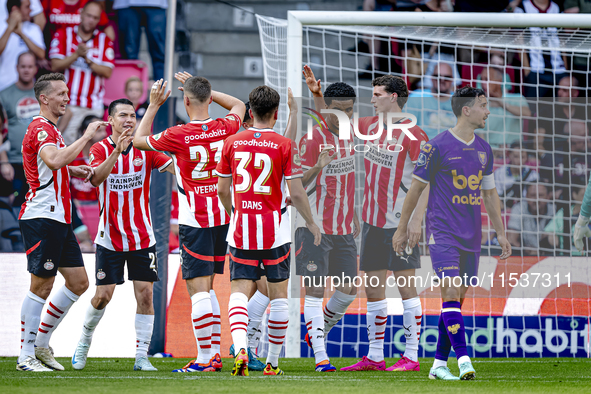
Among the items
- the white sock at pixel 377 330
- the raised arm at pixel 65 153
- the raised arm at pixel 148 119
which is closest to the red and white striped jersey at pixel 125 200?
the raised arm at pixel 65 153

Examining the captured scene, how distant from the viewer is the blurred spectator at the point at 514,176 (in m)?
7.27

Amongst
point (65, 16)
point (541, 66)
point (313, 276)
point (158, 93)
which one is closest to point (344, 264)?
point (313, 276)

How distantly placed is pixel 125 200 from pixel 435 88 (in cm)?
493

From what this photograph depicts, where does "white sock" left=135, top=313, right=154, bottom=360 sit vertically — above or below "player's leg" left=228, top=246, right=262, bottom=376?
below

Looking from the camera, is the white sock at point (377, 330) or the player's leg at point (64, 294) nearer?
the player's leg at point (64, 294)

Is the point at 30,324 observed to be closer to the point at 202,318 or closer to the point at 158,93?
the point at 202,318

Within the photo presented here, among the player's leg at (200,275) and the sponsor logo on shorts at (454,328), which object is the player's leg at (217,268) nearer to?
the player's leg at (200,275)

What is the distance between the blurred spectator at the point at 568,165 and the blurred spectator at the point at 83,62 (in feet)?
19.2

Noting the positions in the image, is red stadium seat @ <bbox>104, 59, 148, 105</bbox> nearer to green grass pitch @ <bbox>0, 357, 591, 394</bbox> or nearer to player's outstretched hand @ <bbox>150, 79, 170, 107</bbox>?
player's outstretched hand @ <bbox>150, 79, 170, 107</bbox>

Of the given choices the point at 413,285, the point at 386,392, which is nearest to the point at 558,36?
the point at 413,285

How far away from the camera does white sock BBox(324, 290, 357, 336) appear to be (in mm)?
5250

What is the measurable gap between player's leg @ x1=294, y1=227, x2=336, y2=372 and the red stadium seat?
5.07 meters

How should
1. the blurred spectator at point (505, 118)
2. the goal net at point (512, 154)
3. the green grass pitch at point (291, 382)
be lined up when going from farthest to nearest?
the blurred spectator at point (505, 118)
the goal net at point (512, 154)
the green grass pitch at point (291, 382)

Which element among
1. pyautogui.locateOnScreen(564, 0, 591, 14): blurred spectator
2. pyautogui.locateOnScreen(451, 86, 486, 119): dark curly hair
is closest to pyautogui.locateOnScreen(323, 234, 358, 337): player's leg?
pyautogui.locateOnScreen(451, 86, 486, 119): dark curly hair
